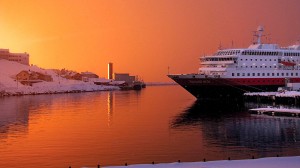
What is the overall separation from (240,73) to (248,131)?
1829 inches

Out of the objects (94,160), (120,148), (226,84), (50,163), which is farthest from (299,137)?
(226,84)

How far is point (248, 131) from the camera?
47.2 m

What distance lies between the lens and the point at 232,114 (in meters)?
67.0

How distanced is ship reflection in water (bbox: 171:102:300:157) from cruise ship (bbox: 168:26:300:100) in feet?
75.8

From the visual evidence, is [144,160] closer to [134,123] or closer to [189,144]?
[189,144]

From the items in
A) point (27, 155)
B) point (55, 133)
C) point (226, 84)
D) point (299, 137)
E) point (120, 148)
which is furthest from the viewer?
point (226, 84)

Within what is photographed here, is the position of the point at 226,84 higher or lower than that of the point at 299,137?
higher

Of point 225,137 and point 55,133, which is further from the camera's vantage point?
point 55,133

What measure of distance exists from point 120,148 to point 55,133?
1394 cm

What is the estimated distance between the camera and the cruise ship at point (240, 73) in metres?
91.1

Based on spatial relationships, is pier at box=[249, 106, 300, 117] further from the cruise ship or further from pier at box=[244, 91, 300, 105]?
the cruise ship

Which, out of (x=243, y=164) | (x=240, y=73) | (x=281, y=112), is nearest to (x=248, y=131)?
(x=281, y=112)

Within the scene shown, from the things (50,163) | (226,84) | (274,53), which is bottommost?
(50,163)

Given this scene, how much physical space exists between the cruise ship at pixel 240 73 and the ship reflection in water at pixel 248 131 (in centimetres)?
2309
